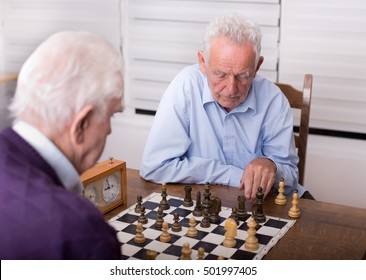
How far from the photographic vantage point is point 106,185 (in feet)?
6.78

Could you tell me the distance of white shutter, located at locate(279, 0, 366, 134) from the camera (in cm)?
329

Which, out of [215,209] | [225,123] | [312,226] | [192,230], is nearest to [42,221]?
[192,230]

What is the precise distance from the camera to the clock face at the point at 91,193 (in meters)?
1.96

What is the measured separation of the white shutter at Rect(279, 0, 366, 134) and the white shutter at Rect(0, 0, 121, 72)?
1.22 m

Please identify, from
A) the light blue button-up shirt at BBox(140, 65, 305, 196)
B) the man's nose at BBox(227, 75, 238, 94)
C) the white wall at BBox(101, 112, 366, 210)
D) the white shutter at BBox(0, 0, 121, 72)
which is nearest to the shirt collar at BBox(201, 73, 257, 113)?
the light blue button-up shirt at BBox(140, 65, 305, 196)

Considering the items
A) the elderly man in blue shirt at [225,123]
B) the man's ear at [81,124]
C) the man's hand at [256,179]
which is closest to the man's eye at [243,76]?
the elderly man in blue shirt at [225,123]

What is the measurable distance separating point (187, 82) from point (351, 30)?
1223mm

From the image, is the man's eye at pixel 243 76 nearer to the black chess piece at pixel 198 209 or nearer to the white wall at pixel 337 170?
the black chess piece at pixel 198 209

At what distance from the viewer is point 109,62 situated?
134 centimetres

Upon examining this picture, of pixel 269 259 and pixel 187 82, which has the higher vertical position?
pixel 187 82

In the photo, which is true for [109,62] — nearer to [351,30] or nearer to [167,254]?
[167,254]

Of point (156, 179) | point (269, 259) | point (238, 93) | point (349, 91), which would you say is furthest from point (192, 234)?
point (349, 91)

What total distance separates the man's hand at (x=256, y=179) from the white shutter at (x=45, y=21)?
77.1 inches

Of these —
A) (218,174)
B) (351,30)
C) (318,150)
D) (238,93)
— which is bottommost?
(318,150)
